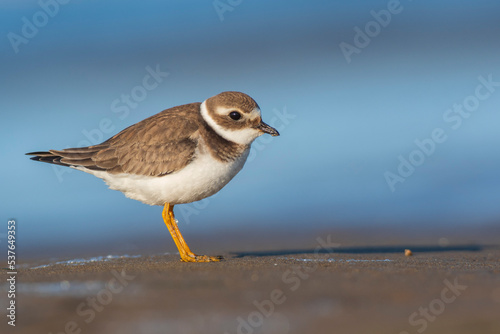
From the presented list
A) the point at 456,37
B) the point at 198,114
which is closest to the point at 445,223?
the point at 198,114

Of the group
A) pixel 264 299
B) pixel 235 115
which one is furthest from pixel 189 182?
pixel 264 299

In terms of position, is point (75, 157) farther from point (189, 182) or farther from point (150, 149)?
point (189, 182)

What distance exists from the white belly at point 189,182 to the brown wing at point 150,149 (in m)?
0.09

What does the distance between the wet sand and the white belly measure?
4.24ft

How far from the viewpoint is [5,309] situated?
421cm

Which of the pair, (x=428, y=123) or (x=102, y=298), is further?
(x=428, y=123)

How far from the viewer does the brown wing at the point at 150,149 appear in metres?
7.15

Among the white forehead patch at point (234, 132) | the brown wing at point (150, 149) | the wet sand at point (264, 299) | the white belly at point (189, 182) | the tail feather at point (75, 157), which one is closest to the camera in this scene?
the wet sand at point (264, 299)

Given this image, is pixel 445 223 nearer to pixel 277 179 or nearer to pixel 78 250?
pixel 277 179

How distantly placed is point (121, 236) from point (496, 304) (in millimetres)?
7524

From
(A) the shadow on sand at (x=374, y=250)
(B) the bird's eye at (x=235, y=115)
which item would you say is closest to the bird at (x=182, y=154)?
(B) the bird's eye at (x=235, y=115)

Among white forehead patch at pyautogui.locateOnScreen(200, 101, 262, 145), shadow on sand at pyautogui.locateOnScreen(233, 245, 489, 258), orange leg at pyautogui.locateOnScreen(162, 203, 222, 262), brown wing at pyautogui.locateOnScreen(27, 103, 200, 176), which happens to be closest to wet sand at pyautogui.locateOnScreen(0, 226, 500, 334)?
orange leg at pyautogui.locateOnScreen(162, 203, 222, 262)

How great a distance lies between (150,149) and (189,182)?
735 millimetres

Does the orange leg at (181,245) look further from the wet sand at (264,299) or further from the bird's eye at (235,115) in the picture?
the bird's eye at (235,115)
